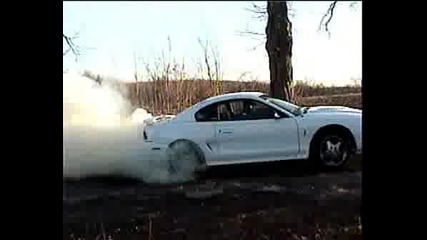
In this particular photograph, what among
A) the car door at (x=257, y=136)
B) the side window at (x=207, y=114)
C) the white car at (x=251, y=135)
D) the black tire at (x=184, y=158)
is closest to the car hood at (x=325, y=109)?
the white car at (x=251, y=135)

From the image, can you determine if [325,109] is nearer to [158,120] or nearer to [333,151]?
[333,151]

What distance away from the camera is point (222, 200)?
6.61 metres

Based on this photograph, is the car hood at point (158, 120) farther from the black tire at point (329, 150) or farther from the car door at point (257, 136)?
the black tire at point (329, 150)

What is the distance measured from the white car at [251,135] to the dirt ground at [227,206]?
15cm

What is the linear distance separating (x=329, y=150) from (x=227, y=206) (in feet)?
5.20

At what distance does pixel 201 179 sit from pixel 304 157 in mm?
1101

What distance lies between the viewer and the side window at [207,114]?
7.27 meters

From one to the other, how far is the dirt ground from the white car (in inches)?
5.9

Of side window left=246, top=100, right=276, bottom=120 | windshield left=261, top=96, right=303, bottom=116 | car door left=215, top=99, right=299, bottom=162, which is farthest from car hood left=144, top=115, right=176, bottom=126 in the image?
windshield left=261, top=96, right=303, bottom=116

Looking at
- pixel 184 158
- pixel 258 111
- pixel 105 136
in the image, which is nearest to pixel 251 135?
pixel 258 111

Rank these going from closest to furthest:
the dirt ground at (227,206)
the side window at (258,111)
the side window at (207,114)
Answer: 1. the dirt ground at (227,206)
2. the side window at (207,114)
3. the side window at (258,111)
